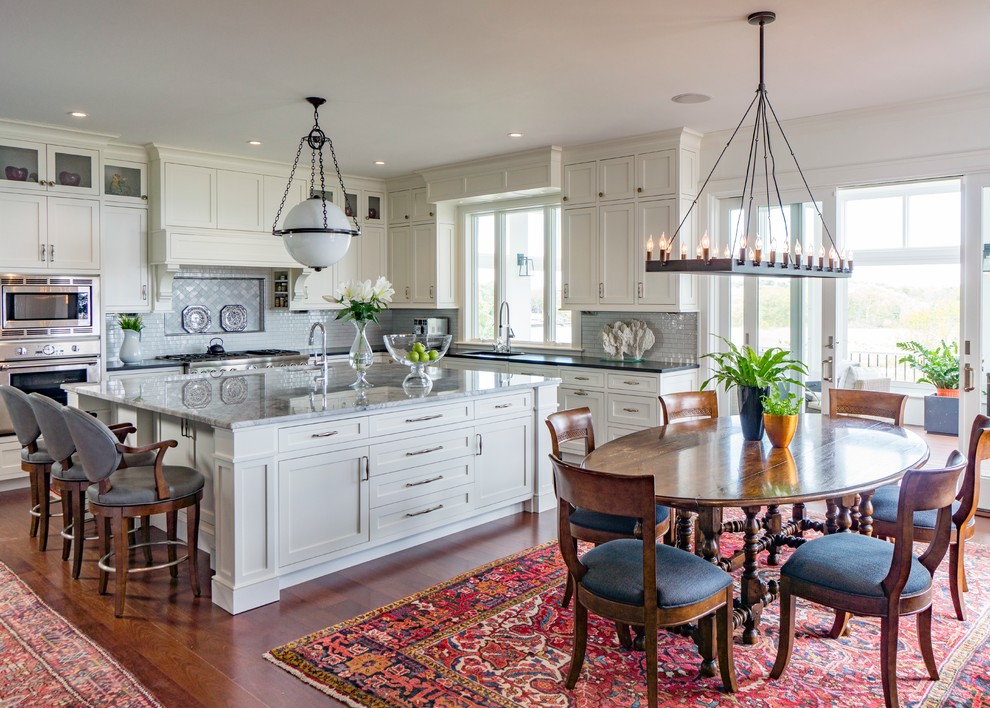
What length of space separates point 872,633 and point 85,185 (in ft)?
19.7

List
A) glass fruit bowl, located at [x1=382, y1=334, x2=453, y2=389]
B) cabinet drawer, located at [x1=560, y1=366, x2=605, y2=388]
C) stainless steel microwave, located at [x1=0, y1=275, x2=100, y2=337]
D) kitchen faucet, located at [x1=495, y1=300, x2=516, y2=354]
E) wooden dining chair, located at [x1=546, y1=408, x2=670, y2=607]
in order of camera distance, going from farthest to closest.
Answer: kitchen faucet, located at [x1=495, y1=300, x2=516, y2=354] → cabinet drawer, located at [x1=560, y1=366, x2=605, y2=388] → stainless steel microwave, located at [x1=0, y1=275, x2=100, y2=337] → glass fruit bowl, located at [x1=382, y1=334, x2=453, y2=389] → wooden dining chair, located at [x1=546, y1=408, x2=670, y2=607]

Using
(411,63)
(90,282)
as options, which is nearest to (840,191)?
(411,63)

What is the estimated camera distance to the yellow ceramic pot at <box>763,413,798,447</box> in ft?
10.2

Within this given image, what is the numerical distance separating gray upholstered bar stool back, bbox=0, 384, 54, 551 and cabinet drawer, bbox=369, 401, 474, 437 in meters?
1.72

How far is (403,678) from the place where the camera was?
269 centimetres

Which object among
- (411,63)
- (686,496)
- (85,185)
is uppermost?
(411,63)

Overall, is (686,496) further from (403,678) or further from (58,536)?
(58,536)

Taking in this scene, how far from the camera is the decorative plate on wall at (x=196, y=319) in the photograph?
6699mm

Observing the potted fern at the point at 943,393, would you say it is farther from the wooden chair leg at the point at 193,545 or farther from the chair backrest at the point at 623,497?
the wooden chair leg at the point at 193,545

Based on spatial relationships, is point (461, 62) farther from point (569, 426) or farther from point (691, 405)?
point (691, 405)

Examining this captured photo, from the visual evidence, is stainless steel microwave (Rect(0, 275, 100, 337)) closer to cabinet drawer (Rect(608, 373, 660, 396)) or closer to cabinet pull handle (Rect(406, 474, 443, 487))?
cabinet pull handle (Rect(406, 474, 443, 487))

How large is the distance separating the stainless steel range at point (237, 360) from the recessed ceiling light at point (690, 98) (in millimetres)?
3851

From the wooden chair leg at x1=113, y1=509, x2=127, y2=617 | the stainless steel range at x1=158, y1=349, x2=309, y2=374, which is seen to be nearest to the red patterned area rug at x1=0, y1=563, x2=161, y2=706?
the wooden chair leg at x1=113, y1=509, x2=127, y2=617

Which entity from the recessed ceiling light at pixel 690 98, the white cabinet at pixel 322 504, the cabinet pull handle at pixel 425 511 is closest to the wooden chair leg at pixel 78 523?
the white cabinet at pixel 322 504
